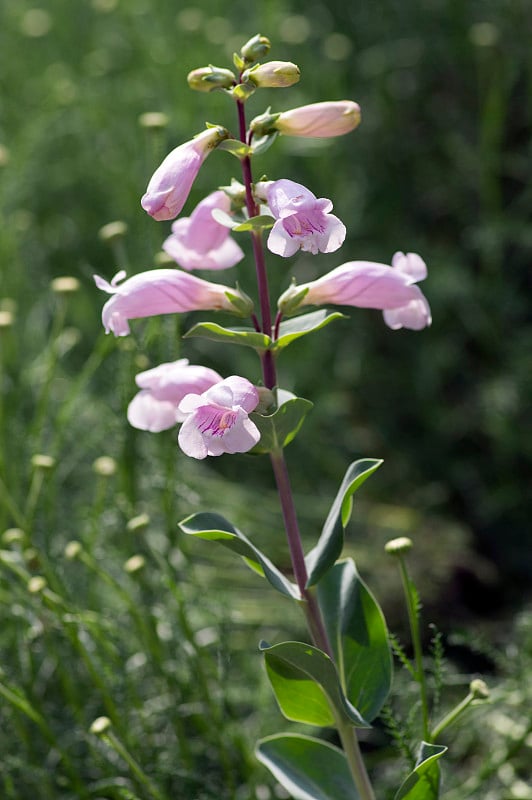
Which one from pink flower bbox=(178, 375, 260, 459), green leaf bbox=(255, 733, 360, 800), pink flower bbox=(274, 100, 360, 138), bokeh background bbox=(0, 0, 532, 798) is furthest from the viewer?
bokeh background bbox=(0, 0, 532, 798)

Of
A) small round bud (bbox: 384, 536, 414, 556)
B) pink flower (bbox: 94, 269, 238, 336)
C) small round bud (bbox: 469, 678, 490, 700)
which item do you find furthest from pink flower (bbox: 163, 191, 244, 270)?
small round bud (bbox: 469, 678, 490, 700)

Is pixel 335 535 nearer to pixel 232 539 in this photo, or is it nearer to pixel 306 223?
pixel 232 539

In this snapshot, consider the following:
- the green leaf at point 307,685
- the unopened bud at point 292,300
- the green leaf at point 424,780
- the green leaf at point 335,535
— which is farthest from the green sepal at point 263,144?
the green leaf at point 424,780

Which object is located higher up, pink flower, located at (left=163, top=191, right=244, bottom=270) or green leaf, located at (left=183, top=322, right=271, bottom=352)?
pink flower, located at (left=163, top=191, right=244, bottom=270)

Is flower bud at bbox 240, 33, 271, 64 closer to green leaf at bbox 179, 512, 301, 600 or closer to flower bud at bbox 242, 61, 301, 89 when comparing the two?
flower bud at bbox 242, 61, 301, 89

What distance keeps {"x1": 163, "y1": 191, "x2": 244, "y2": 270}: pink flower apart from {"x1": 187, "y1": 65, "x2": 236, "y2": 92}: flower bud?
10 cm

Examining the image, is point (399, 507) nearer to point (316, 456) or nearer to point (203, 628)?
point (316, 456)

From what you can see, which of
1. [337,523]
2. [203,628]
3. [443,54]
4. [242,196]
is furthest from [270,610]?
[443,54]

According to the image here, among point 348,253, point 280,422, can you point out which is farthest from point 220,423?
point 348,253

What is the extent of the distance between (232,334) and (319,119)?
0.68ft

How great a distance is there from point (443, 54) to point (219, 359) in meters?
0.85

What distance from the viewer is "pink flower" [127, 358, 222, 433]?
83cm

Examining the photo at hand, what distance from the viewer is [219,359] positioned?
1.97 m

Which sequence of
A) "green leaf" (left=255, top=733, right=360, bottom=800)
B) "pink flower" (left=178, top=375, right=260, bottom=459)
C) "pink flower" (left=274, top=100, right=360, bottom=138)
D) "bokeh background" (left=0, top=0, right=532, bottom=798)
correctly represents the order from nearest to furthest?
"pink flower" (left=178, top=375, right=260, bottom=459)
"pink flower" (left=274, top=100, right=360, bottom=138)
"green leaf" (left=255, top=733, right=360, bottom=800)
"bokeh background" (left=0, top=0, right=532, bottom=798)
